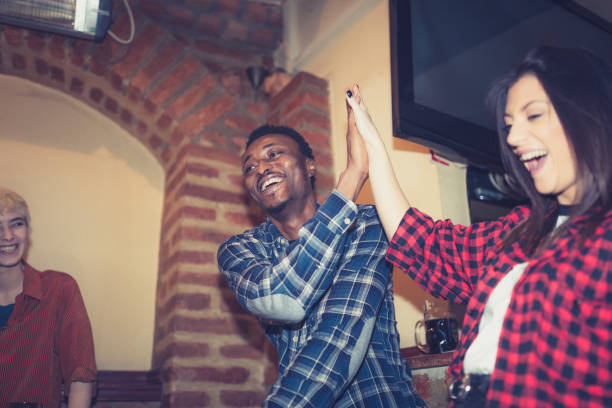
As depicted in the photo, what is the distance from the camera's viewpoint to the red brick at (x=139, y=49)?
2.43 metres

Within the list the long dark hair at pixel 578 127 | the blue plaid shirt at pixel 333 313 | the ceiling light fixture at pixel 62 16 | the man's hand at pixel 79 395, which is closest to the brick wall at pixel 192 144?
the ceiling light fixture at pixel 62 16

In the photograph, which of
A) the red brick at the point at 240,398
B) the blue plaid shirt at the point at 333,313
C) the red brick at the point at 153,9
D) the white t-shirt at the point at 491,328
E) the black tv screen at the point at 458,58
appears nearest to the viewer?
the white t-shirt at the point at 491,328

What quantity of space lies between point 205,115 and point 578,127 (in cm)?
192

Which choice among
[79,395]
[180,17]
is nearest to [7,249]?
[79,395]

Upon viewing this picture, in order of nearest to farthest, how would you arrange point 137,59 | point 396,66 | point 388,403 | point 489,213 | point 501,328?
point 501,328
point 388,403
point 396,66
point 489,213
point 137,59

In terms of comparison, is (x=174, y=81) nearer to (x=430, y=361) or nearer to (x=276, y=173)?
(x=276, y=173)

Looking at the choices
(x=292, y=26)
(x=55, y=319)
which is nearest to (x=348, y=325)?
(x=55, y=319)

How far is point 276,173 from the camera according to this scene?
165 cm

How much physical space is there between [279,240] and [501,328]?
0.88 metres

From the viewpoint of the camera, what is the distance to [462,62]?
1.76 meters

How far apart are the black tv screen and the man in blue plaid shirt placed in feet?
1.14

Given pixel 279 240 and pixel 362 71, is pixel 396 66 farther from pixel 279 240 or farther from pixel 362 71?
pixel 362 71

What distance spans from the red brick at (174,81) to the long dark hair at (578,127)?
181 centimetres

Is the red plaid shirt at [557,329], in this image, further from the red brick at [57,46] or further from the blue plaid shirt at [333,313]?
the red brick at [57,46]
